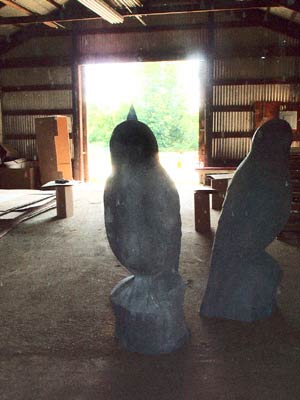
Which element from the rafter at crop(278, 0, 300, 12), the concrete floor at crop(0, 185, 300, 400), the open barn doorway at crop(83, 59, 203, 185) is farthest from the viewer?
the open barn doorway at crop(83, 59, 203, 185)

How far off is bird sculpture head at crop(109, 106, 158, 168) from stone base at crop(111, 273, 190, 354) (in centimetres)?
77

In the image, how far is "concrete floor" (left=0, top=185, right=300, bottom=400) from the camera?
7.32 ft

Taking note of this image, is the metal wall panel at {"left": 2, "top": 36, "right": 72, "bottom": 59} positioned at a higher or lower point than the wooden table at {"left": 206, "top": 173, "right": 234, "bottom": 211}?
higher

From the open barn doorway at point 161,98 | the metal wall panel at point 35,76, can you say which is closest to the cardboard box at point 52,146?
the metal wall panel at point 35,76

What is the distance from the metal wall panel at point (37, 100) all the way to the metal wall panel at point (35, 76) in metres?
0.25

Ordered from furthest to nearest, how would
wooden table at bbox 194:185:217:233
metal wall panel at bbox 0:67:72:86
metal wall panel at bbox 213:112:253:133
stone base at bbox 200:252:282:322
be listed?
metal wall panel at bbox 0:67:72:86 → metal wall panel at bbox 213:112:253:133 → wooden table at bbox 194:185:217:233 → stone base at bbox 200:252:282:322

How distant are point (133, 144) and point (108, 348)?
4.34 ft

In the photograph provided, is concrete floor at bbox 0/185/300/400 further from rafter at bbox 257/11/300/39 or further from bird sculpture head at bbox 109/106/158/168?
rafter at bbox 257/11/300/39

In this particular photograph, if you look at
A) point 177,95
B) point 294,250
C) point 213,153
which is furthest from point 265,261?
point 177,95

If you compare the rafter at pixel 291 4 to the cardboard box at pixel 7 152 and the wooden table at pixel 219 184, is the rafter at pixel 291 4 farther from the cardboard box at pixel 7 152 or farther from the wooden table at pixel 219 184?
the cardboard box at pixel 7 152

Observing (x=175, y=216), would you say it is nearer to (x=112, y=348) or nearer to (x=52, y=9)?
(x=112, y=348)

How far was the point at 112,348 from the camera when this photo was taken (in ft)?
8.75

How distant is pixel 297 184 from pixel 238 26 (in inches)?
230

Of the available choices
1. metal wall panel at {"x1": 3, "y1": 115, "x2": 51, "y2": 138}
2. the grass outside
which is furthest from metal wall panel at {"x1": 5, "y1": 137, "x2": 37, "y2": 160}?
the grass outside
